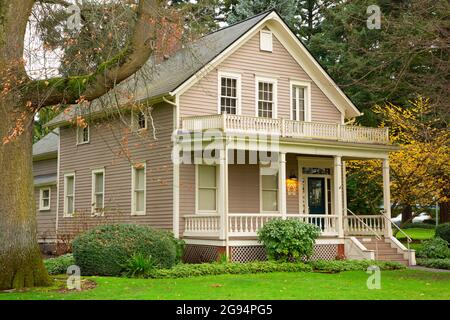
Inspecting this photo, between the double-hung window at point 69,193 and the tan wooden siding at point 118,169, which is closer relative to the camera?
the tan wooden siding at point 118,169

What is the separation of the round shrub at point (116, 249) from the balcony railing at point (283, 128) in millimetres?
4721

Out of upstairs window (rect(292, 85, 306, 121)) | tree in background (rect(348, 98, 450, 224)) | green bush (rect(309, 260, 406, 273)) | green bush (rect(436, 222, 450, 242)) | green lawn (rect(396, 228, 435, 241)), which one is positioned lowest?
green bush (rect(309, 260, 406, 273))

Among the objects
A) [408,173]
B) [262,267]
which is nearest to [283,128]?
[262,267]

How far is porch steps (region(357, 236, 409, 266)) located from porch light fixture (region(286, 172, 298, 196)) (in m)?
3.24

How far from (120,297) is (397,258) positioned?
12.9 m

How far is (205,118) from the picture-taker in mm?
20750

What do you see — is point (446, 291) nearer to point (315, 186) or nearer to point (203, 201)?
point (203, 201)

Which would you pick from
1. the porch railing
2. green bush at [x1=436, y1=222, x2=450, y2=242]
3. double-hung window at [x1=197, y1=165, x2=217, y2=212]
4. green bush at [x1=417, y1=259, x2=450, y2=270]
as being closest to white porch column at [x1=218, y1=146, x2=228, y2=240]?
the porch railing

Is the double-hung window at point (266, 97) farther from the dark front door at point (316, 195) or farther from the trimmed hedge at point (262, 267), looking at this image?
the trimmed hedge at point (262, 267)

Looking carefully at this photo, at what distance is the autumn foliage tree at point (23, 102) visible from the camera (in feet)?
44.1

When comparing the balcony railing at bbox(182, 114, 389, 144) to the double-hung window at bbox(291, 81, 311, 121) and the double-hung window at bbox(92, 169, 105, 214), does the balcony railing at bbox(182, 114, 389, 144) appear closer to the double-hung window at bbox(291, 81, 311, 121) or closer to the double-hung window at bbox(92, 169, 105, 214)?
the double-hung window at bbox(291, 81, 311, 121)

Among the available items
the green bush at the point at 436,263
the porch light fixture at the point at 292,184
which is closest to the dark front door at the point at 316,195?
the porch light fixture at the point at 292,184

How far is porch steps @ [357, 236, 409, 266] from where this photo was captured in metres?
22.1

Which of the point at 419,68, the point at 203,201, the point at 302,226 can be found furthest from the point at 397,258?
the point at 419,68
